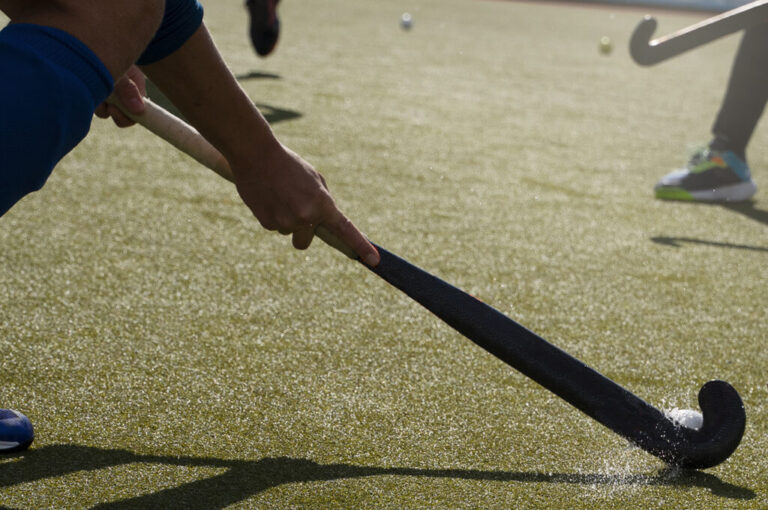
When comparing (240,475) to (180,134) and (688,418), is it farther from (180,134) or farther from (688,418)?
(688,418)

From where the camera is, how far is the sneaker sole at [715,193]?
3.45 meters

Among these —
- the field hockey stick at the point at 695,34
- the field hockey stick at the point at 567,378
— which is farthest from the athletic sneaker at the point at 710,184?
the field hockey stick at the point at 567,378

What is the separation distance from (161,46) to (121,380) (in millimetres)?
808

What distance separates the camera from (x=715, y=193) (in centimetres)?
347

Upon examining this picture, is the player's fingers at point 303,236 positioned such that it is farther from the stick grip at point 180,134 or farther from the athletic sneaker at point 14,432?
the athletic sneaker at point 14,432

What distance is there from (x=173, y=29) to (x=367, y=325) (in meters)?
1.10

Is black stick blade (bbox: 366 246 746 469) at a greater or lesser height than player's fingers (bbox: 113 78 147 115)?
lesser

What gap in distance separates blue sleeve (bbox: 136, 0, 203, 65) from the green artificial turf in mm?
615

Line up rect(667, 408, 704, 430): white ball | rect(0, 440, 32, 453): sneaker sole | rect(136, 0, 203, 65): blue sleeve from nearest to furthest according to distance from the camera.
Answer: rect(136, 0, 203, 65): blue sleeve, rect(0, 440, 32, 453): sneaker sole, rect(667, 408, 704, 430): white ball

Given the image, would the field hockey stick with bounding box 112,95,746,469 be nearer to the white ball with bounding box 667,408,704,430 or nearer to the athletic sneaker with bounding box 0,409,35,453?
the white ball with bounding box 667,408,704,430

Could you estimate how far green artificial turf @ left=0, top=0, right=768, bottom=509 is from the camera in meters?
1.34

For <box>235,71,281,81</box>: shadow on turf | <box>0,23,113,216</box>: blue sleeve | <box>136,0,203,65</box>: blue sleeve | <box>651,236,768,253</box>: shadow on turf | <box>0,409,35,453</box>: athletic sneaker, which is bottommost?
<box>651,236,768,253</box>: shadow on turf

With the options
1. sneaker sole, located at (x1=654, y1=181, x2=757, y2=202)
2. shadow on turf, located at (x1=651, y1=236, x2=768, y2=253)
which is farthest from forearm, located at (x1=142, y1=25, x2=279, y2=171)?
sneaker sole, located at (x1=654, y1=181, x2=757, y2=202)

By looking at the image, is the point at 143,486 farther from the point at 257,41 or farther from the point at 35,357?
the point at 257,41
